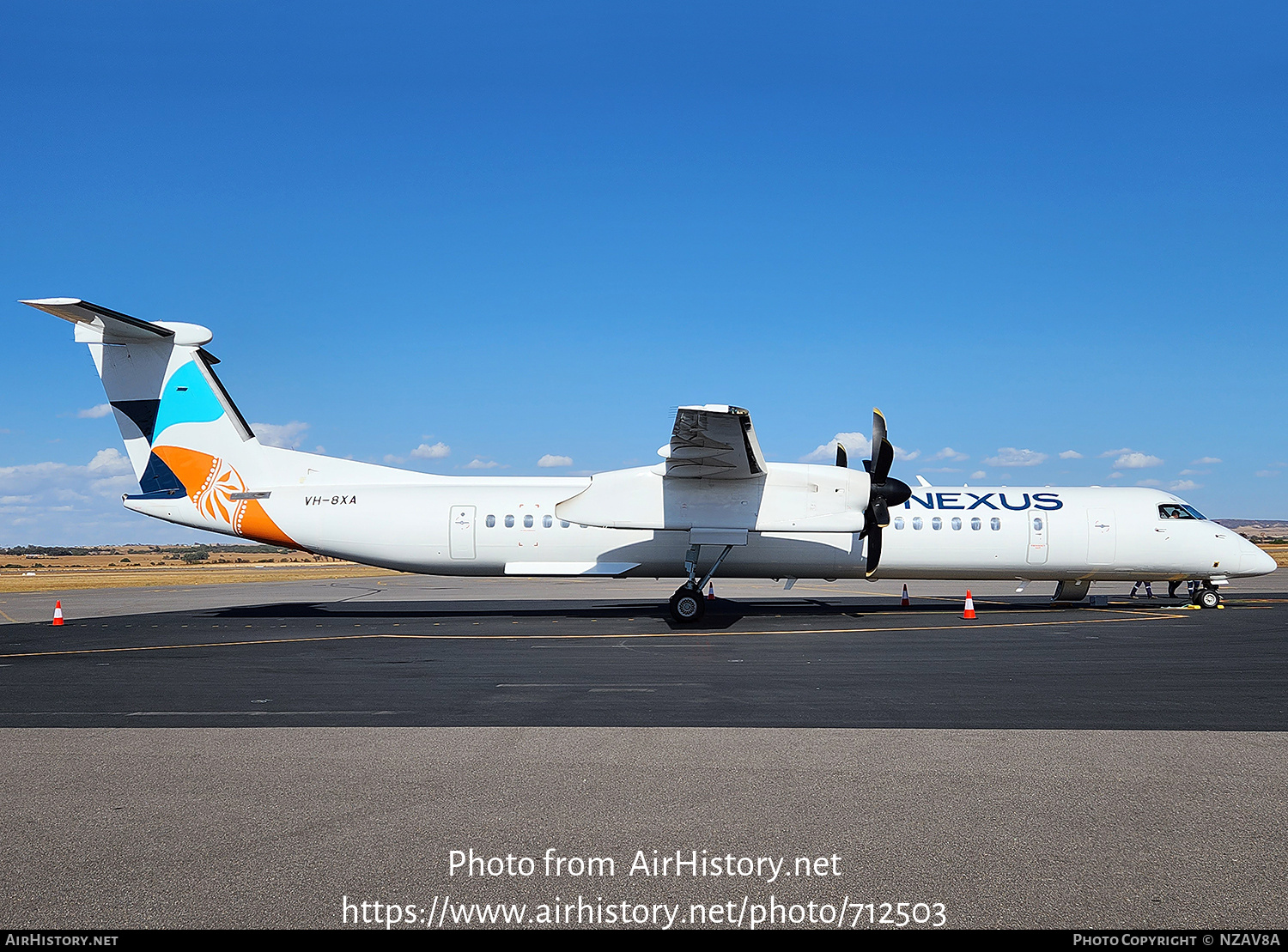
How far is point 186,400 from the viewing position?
72.4 feet

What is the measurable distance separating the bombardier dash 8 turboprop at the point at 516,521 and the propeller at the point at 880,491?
9cm

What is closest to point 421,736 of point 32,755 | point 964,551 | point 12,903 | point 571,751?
point 571,751

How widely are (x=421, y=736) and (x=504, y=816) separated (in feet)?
8.93

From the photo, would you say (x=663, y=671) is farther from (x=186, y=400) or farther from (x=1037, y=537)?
(x=186, y=400)

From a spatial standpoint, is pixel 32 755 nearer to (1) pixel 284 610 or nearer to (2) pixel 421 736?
(2) pixel 421 736

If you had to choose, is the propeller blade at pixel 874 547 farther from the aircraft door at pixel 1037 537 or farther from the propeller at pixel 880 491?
the aircraft door at pixel 1037 537

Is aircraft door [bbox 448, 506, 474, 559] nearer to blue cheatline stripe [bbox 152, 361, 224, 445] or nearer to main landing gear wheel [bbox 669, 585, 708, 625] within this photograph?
main landing gear wheel [bbox 669, 585, 708, 625]

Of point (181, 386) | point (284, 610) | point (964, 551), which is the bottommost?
point (284, 610)

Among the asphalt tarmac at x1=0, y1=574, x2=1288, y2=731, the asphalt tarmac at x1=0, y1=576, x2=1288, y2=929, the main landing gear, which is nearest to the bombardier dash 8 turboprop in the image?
the main landing gear

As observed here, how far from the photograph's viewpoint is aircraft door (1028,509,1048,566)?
73.4 feet

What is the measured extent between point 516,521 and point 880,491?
9.10 meters

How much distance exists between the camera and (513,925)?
4273 mm

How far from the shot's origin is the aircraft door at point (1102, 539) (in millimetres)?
A: 22531

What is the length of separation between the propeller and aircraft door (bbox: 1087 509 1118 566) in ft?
19.0
